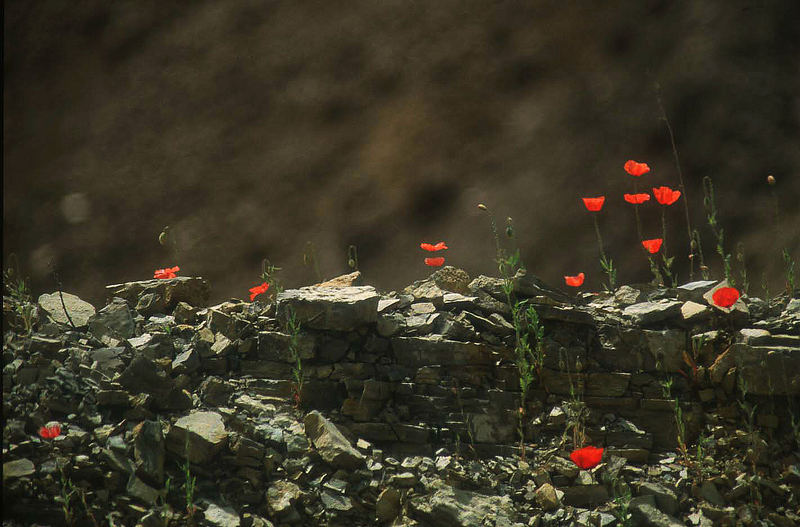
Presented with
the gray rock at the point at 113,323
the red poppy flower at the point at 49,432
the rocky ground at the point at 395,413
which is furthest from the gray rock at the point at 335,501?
the gray rock at the point at 113,323

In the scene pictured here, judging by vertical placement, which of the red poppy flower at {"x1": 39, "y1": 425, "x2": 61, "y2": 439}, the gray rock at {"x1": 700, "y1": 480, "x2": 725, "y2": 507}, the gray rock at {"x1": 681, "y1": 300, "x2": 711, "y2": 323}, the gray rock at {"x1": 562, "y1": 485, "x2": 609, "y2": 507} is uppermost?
the red poppy flower at {"x1": 39, "y1": 425, "x2": 61, "y2": 439}

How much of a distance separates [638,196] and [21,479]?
9.74ft

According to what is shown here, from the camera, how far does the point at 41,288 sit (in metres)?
4.87

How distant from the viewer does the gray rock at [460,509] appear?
2230 millimetres

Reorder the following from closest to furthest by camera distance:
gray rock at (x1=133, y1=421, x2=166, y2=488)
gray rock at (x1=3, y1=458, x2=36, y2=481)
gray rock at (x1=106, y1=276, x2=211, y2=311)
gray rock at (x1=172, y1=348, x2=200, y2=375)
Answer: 1. gray rock at (x1=3, y1=458, x2=36, y2=481)
2. gray rock at (x1=133, y1=421, x2=166, y2=488)
3. gray rock at (x1=172, y1=348, x2=200, y2=375)
4. gray rock at (x1=106, y1=276, x2=211, y2=311)

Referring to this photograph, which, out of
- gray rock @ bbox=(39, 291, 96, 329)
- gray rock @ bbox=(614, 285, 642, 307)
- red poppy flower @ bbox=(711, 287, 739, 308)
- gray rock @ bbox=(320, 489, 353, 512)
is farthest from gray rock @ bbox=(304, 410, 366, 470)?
red poppy flower @ bbox=(711, 287, 739, 308)

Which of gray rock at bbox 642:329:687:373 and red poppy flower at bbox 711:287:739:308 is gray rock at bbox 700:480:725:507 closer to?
gray rock at bbox 642:329:687:373

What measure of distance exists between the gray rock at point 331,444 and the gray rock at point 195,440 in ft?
1.05

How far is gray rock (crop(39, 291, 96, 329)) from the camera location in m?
2.89

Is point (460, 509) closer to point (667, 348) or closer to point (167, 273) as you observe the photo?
point (667, 348)

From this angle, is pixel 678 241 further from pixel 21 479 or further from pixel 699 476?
pixel 21 479

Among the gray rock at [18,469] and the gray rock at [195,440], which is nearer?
the gray rock at [18,469]

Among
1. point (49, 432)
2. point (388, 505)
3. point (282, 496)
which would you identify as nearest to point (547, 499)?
point (388, 505)

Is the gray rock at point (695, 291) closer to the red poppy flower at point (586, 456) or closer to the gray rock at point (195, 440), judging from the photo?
the red poppy flower at point (586, 456)
